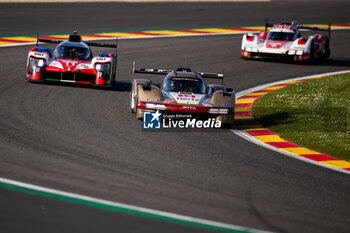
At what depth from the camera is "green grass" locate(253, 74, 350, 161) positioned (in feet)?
46.6

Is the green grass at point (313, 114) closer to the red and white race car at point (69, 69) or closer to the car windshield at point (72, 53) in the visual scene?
the red and white race car at point (69, 69)

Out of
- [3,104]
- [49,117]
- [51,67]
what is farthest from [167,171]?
[51,67]

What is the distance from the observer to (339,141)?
47.0 ft

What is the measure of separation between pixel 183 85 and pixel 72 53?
4782mm

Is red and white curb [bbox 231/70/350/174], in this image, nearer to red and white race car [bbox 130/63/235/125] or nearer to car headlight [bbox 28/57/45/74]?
red and white race car [bbox 130/63/235/125]

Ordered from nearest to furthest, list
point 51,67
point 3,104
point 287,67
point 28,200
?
1. point 28,200
2. point 3,104
3. point 51,67
4. point 287,67

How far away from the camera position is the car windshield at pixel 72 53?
18641 mm

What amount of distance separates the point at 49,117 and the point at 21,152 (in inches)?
120

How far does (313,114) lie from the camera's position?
16859mm

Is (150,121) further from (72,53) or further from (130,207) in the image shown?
(72,53)

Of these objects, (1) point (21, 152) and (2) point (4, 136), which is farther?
(2) point (4, 136)

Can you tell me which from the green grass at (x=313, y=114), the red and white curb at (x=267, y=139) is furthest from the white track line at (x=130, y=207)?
the green grass at (x=313, y=114)

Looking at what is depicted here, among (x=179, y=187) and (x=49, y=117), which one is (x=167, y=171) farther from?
(x=49, y=117)

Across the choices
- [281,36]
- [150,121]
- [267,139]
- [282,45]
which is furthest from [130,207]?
[281,36]
